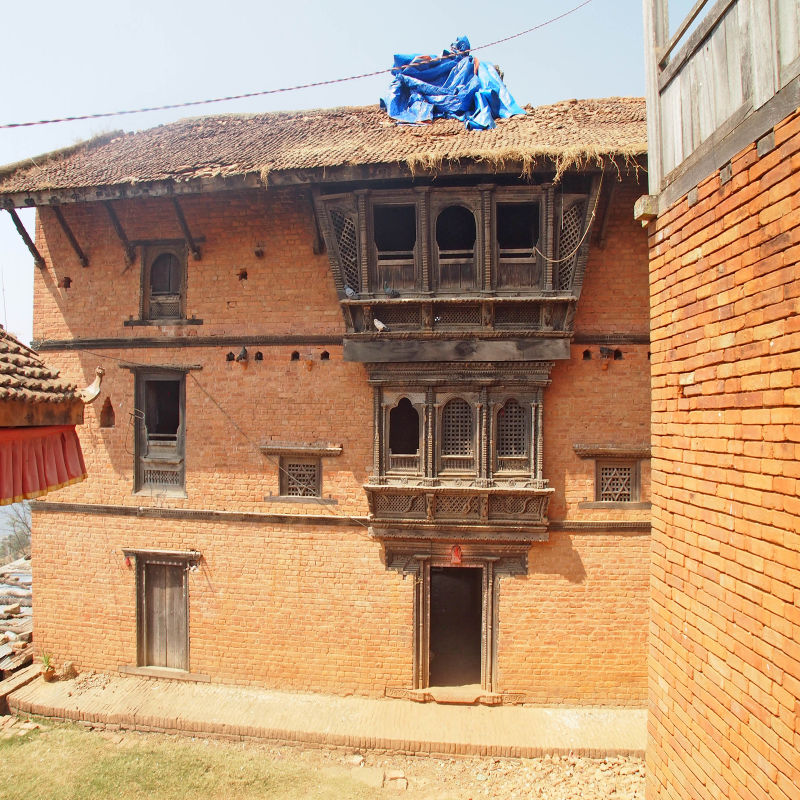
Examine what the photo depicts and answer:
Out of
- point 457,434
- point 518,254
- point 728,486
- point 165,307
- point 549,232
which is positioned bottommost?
point 728,486

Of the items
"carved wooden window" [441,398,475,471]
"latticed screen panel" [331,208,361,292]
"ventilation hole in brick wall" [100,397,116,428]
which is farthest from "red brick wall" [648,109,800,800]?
"ventilation hole in brick wall" [100,397,116,428]

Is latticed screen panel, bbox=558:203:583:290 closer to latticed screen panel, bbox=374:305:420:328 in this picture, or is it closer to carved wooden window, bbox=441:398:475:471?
latticed screen panel, bbox=374:305:420:328

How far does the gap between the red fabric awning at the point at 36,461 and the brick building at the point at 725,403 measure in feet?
17.1

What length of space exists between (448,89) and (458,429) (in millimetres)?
6668

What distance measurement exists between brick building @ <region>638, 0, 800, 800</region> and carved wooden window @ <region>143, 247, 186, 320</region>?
7.77m

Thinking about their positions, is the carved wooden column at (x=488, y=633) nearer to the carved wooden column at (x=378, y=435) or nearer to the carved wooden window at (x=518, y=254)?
the carved wooden column at (x=378, y=435)

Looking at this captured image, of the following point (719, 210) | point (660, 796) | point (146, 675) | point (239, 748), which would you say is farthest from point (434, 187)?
point (146, 675)

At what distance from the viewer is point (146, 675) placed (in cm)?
886

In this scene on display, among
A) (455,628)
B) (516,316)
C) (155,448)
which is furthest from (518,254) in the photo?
(455,628)

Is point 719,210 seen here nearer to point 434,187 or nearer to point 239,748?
point 434,187

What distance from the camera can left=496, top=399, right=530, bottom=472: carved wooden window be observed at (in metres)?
8.08

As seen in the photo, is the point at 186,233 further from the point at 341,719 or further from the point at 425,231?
the point at 341,719

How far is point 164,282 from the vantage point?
9.20 meters

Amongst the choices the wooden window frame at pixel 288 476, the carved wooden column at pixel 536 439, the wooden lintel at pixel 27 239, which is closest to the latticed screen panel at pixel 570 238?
the carved wooden column at pixel 536 439
